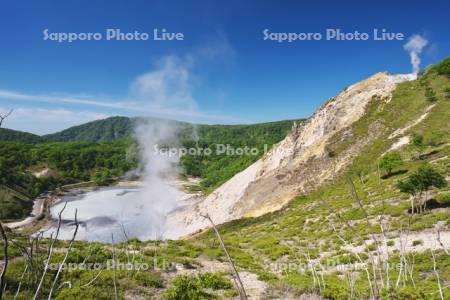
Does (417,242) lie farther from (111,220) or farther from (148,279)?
(111,220)

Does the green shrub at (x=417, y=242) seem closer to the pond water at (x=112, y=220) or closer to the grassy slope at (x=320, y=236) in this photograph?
the grassy slope at (x=320, y=236)

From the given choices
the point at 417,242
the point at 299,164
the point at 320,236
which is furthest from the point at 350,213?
the point at 299,164

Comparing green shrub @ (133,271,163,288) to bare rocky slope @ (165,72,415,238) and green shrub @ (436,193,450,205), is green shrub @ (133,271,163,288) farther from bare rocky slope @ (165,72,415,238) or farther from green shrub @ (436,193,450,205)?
bare rocky slope @ (165,72,415,238)

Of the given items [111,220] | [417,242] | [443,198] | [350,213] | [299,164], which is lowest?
[111,220]

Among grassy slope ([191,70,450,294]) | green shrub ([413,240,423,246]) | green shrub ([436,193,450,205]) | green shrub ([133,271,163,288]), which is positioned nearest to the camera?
green shrub ([133,271,163,288])

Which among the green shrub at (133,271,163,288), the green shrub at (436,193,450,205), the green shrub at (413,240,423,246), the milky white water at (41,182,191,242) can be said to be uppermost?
the green shrub at (436,193,450,205)

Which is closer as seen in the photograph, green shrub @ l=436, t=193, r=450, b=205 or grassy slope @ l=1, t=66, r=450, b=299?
grassy slope @ l=1, t=66, r=450, b=299

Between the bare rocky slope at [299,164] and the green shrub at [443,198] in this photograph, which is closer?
the green shrub at [443,198]

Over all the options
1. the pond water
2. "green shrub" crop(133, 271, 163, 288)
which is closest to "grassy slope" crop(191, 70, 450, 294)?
"green shrub" crop(133, 271, 163, 288)

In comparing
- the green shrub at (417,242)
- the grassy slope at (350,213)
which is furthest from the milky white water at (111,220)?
the green shrub at (417,242)

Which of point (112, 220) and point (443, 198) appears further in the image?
point (112, 220)
